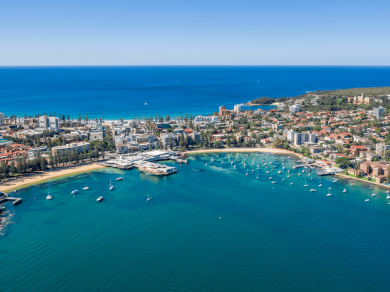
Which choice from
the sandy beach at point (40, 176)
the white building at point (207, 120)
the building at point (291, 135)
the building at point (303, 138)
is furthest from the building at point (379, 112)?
the sandy beach at point (40, 176)

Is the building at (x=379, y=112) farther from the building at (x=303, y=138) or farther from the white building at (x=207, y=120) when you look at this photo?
the white building at (x=207, y=120)

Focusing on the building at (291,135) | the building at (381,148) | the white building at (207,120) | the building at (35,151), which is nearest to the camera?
the building at (35,151)

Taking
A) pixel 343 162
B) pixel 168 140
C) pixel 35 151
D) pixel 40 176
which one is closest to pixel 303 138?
pixel 343 162

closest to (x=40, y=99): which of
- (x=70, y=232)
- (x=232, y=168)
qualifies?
(x=232, y=168)

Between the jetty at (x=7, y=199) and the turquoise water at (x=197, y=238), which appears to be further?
the jetty at (x=7, y=199)

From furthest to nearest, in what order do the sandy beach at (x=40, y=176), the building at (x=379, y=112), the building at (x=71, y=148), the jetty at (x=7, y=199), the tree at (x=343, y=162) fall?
the building at (x=379, y=112) < the building at (x=71, y=148) < the tree at (x=343, y=162) < the sandy beach at (x=40, y=176) < the jetty at (x=7, y=199)
